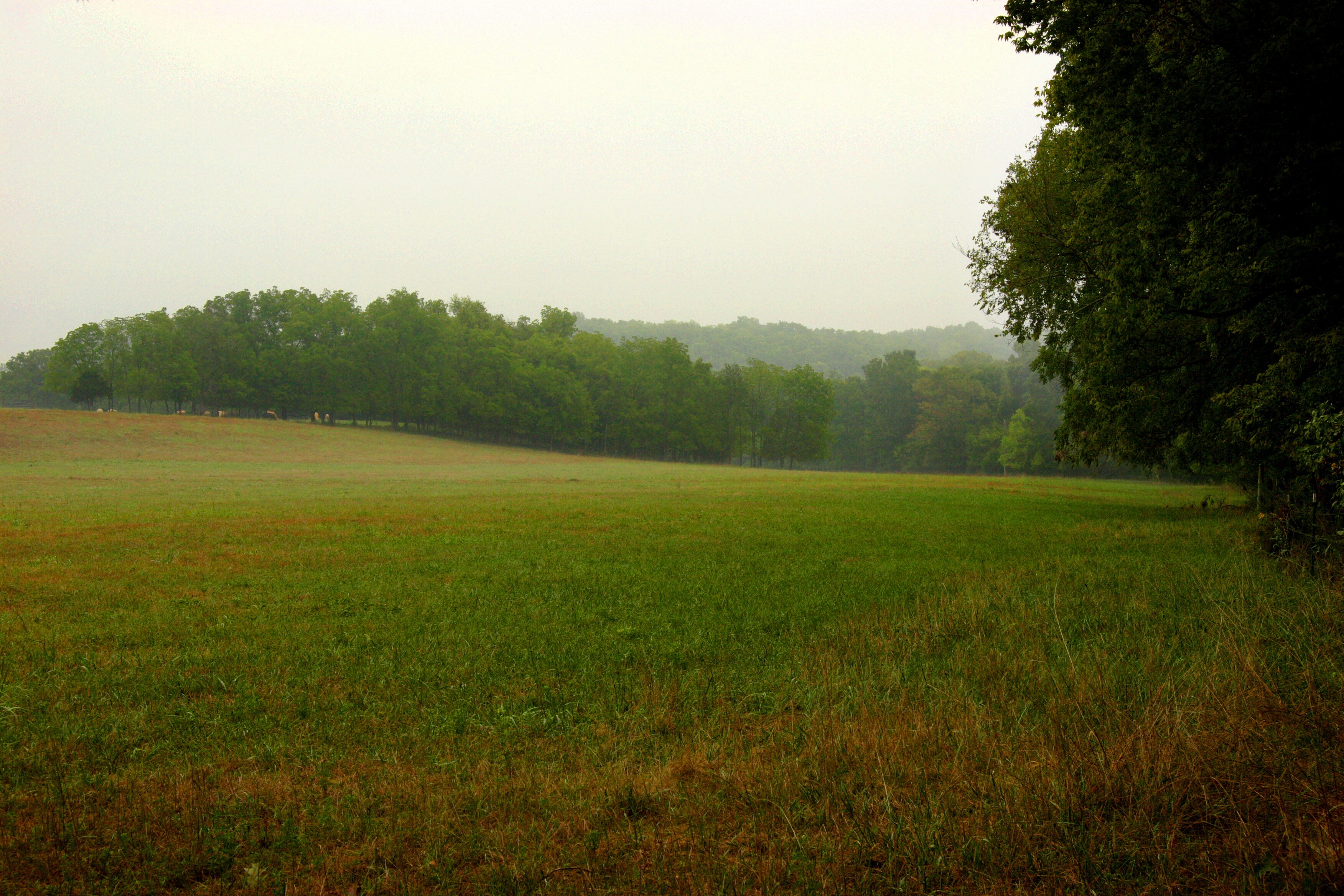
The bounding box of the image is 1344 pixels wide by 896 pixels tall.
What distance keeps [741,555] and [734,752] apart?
9.57 metres

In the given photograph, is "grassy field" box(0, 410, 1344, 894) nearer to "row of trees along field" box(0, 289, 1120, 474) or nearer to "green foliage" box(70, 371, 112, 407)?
"row of trees along field" box(0, 289, 1120, 474)

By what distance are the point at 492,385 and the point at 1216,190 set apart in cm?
8976

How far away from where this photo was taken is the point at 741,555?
14.8 meters

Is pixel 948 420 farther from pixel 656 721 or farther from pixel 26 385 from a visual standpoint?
pixel 26 385

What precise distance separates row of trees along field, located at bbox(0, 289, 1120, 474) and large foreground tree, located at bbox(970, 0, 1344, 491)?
84363 mm

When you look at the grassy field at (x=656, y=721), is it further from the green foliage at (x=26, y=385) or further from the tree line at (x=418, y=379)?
the green foliage at (x=26, y=385)

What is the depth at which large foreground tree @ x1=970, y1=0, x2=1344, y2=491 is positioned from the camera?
402 inches

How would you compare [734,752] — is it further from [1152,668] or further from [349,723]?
[1152,668]

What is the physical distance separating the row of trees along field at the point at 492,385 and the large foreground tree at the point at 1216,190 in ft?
277

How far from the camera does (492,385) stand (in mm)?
94375

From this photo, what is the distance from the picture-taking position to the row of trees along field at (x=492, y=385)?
300 feet

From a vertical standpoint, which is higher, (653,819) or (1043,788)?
(1043,788)

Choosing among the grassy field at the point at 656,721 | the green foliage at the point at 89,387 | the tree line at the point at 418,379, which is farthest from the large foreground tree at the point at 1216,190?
A: the green foliage at the point at 89,387

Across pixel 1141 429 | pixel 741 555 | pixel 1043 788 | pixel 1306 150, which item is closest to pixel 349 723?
pixel 1043 788
